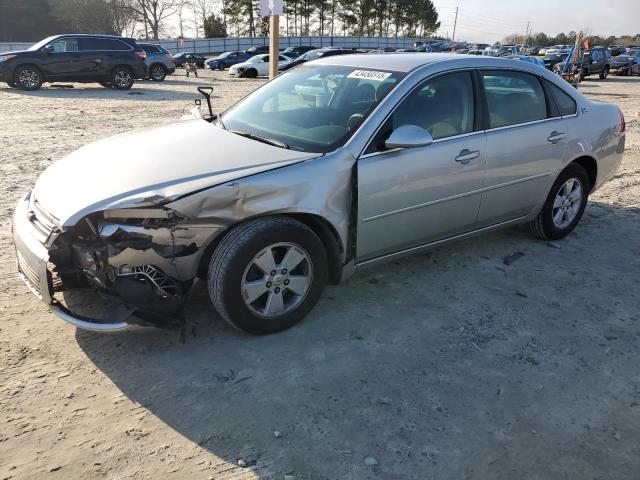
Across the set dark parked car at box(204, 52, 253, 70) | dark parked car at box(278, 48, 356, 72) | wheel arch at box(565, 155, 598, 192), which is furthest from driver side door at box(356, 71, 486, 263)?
dark parked car at box(204, 52, 253, 70)

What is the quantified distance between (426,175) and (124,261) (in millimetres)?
2067

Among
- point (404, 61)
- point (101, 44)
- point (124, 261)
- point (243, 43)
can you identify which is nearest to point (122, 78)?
point (101, 44)

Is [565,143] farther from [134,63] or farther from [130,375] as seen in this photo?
[134,63]

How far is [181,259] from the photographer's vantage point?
9.91ft

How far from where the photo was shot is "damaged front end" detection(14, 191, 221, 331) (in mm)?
2900

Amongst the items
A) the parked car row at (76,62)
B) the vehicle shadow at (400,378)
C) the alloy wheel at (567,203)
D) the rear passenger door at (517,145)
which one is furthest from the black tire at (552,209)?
the parked car row at (76,62)

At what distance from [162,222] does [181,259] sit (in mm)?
245

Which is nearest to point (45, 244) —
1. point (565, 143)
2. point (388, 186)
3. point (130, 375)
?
point (130, 375)

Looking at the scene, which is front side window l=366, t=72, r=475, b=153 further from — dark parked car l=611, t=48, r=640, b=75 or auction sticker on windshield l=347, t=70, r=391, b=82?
dark parked car l=611, t=48, r=640, b=75

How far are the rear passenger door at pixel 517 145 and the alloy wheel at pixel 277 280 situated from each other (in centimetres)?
172

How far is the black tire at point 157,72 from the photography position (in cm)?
2227

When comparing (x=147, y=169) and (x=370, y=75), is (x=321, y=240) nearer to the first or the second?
(x=147, y=169)

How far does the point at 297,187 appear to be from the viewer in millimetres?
3197

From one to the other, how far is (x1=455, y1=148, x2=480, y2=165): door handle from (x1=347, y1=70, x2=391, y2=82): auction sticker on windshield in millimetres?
780
